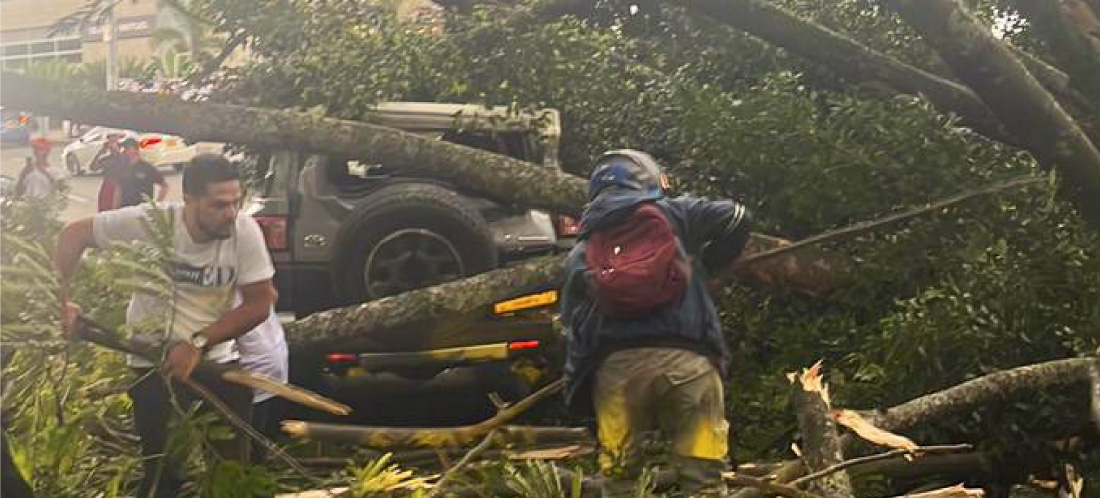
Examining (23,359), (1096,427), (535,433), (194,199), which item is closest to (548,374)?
(535,433)

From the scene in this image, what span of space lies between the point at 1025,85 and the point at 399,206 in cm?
210

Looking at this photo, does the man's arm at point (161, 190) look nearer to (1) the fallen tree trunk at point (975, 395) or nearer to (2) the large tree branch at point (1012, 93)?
(1) the fallen tree trunk at point (975, 395)

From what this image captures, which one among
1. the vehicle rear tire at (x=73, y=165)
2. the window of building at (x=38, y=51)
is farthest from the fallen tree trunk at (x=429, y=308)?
the window of building at (x=38, y=51)

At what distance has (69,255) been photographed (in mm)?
3521

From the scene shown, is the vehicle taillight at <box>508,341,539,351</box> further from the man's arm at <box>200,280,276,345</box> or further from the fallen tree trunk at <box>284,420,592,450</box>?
the man's arm at <box>200,280,276,345</box>

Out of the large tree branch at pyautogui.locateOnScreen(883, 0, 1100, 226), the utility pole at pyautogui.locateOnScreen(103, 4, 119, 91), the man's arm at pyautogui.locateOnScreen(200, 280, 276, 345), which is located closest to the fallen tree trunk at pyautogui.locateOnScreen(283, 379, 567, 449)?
the man's arm at pyautogui.locateOnScreen(200, 280, 276, 345)

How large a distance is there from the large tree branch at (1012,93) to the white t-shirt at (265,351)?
7.38ft

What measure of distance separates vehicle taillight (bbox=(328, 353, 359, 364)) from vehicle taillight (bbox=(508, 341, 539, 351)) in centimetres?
48

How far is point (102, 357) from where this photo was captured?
12.0ft

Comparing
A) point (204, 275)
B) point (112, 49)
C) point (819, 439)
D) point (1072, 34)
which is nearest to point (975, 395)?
point (819, 439)

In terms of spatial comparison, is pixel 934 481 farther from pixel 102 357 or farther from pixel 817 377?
pixel 102 357

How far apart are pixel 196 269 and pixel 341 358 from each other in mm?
577

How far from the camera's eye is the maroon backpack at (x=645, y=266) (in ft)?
11.8

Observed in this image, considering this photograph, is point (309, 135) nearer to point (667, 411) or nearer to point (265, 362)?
point (265, 362)
